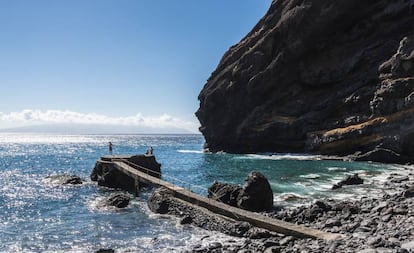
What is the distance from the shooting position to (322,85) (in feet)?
269

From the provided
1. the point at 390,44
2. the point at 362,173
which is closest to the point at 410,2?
the point at 390,44

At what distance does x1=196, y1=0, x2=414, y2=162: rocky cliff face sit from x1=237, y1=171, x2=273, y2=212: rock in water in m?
38.0

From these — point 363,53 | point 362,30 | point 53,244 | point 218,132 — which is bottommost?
point 53,244

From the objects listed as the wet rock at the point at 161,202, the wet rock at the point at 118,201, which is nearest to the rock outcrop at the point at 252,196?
the wet rock at the point at 161,202

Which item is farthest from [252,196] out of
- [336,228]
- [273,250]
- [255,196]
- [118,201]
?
[118,201]

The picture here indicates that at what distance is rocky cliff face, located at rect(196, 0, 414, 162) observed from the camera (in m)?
61.8

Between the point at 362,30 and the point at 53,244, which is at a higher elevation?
the point at 362,30

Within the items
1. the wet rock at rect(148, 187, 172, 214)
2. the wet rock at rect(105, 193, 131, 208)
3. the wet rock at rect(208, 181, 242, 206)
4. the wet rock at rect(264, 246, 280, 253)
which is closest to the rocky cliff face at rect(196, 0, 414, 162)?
the wet rock at rect(208, 181, 242, 206)

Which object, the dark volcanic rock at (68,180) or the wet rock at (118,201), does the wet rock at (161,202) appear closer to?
the wet rock at (118,201)

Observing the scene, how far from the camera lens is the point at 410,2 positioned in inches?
2876

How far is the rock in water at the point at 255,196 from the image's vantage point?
26281 millimetres

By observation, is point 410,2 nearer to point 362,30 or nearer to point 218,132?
point 362,30

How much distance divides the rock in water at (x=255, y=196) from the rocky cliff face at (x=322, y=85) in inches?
1495

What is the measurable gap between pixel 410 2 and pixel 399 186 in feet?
170
